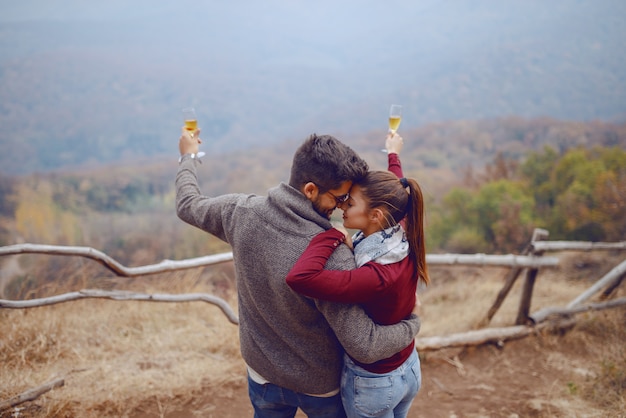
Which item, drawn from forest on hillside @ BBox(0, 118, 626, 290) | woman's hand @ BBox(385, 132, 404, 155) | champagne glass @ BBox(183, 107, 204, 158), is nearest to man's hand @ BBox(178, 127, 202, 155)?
champagne glass @ BBox(183, 107, 204, 158)

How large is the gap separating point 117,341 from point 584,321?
174 inches

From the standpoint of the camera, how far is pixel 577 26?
45344 millimetres

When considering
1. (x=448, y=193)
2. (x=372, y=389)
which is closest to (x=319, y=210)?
(x=372, y=389)

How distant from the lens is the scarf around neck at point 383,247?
1.37 meters

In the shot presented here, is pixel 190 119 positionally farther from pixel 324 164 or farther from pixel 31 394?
pixel 31 394

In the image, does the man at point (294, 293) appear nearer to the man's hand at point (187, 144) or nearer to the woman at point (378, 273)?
the woman at point (378, 273)

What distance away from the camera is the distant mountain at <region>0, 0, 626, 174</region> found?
43.7 m

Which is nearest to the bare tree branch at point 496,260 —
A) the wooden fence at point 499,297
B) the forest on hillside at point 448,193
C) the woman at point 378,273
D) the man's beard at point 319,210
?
the wooden fence at point 499,297

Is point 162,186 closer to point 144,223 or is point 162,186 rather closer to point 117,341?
point 144,223

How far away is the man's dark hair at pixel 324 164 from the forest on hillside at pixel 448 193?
30.1 ft

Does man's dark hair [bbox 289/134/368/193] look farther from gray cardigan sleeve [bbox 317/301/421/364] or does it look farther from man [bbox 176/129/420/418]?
gray cardigan sleeve [bbox 317/301/421/364]

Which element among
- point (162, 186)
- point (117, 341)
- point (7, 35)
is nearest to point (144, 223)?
point (162, 186)

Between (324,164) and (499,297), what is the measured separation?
3.50 m

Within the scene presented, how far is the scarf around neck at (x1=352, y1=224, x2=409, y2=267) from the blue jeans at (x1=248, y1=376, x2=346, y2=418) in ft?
1.92
